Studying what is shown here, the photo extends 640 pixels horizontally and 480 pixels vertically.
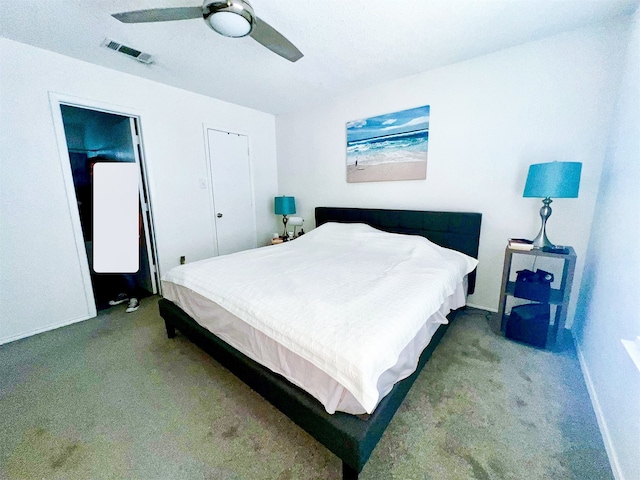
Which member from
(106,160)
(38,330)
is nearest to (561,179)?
(38,330)

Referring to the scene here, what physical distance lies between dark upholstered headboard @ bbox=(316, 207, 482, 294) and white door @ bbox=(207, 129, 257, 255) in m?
1.60

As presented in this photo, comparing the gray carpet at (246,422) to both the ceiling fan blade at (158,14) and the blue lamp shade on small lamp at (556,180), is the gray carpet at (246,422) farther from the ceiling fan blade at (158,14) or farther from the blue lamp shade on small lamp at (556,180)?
the ceiling fan blade at (158,14)

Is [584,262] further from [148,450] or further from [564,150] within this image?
[148,450]

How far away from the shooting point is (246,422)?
1.36 metres

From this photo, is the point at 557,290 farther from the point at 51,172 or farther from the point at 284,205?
the point at 51,172

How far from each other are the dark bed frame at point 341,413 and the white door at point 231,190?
5.26ft

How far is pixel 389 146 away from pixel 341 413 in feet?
8.43

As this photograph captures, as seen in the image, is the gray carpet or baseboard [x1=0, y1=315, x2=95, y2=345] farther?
baseboard [x1=0, y1=315, x2=95, y2=345]

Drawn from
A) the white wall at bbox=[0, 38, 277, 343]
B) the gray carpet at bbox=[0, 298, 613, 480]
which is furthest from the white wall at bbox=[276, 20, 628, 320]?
the white wall at bbox=[0, 38, 277, 343]

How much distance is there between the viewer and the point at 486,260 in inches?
96.7

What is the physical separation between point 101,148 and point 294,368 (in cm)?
401

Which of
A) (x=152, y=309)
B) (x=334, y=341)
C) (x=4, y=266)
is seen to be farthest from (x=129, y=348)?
(x=334, y=341)

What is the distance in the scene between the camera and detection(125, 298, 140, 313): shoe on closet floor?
266 centimetres

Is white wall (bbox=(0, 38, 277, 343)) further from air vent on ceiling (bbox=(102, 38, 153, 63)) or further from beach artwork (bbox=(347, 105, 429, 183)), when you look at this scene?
beach artwork (bbox=(347, 105, 429, 183))
